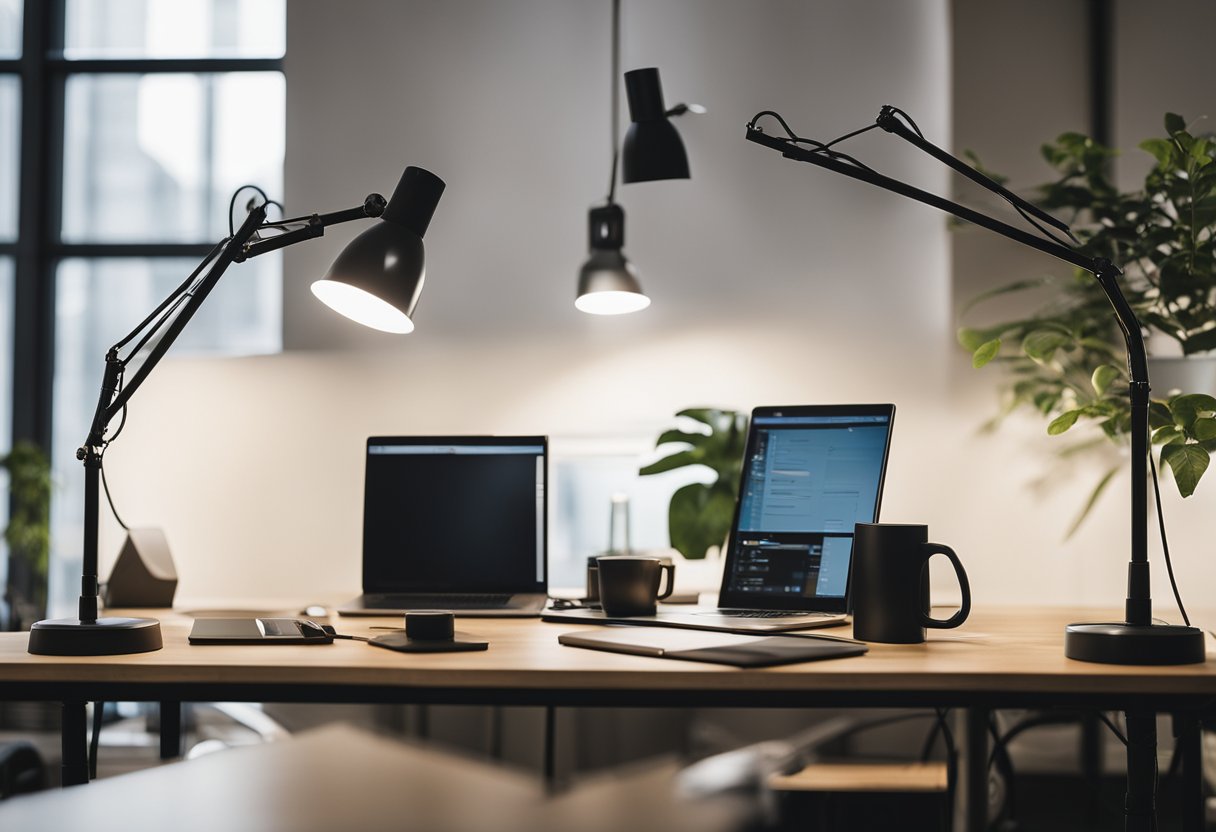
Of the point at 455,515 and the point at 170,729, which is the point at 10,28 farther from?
the point at 170,729

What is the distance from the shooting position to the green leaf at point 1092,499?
8.09ft

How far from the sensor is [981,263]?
2811mm

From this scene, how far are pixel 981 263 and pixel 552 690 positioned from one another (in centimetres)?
217

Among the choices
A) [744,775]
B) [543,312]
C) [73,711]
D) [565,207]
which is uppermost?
[565,207]

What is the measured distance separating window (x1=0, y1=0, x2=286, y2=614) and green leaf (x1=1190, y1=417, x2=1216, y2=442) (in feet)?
9.50

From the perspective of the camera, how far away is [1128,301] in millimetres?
2244

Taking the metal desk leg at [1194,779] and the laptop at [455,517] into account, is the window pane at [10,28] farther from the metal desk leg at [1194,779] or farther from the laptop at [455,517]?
the metal desk leg at [1194,779]

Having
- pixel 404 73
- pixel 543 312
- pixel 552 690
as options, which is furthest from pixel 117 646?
pixel 404 73

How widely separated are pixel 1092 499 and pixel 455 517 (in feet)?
5.29

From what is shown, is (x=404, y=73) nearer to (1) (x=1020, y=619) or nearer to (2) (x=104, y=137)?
(2) (x=104, y=137)

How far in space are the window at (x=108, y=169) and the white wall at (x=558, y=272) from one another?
51 cm

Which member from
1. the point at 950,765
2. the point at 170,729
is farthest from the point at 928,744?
the point at 170,729

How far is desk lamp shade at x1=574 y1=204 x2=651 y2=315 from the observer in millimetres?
2477

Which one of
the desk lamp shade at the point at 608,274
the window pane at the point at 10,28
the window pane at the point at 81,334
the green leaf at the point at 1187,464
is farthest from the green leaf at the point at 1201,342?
the window pane at the point at 10,28
